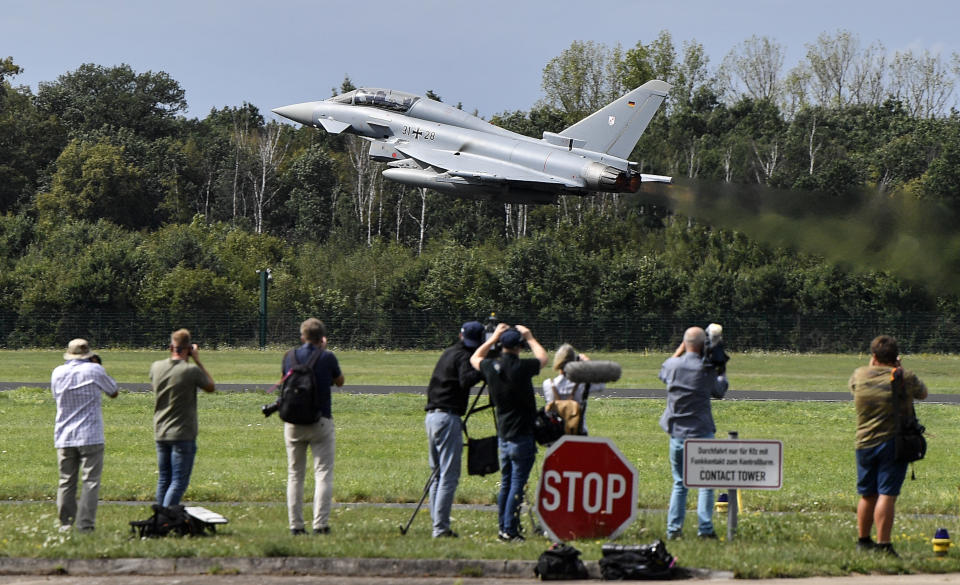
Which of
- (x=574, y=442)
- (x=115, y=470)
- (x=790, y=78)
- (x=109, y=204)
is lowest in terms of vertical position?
(x=115, y=470)

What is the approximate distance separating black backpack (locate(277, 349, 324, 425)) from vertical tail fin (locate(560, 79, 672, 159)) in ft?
90.2

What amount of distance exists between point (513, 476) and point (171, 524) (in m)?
3.43

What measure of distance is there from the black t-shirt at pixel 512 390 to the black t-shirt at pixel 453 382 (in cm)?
25

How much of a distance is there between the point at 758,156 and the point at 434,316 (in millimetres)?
23394

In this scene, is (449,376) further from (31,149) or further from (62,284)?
(31,149)

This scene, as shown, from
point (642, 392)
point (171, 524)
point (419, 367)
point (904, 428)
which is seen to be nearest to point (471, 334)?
point (171, 524)

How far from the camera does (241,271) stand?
7406 cm

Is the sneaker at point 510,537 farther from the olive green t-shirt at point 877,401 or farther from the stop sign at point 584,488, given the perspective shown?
the olive green t-shirt at point 877,401

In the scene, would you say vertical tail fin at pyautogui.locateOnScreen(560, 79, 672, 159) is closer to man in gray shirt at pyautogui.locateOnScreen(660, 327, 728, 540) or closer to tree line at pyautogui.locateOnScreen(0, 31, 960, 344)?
tree line at pyautogui.locateOnScreen(0, 31, 960, 344)

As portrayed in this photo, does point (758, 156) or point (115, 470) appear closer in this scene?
point (115, 470)

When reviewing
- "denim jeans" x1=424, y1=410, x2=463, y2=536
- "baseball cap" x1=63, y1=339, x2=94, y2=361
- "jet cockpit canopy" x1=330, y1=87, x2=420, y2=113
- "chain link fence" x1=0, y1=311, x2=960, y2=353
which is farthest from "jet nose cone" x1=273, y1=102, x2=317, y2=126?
"denim jeans" x1=424, y1=410, x2=463, y2=536

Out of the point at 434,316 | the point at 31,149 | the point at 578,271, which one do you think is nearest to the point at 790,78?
the point at 578,271

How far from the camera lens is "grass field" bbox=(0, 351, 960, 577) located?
11359mm

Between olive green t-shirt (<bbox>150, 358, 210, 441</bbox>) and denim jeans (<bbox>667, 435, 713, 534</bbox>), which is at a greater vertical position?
olive green t-shirt (<bbox>150, 358, 210, 441</bbox>)
